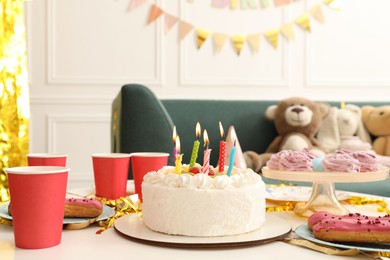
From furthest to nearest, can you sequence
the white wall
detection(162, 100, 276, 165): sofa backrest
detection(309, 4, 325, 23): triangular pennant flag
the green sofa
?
detection(309, 4, 325, 23): triangular pennant flag, the white wall, detection(162, 100, 276, 165): sofa backrest, the green sofa

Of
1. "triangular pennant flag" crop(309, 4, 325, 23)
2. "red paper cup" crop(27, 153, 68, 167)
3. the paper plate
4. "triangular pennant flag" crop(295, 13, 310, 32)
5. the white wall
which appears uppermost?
"triangular pennant flag" crop(309, 4, 325, 23)

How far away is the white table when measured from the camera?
2.34 ft

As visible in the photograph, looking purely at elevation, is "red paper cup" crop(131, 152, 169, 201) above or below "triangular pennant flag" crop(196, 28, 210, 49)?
below

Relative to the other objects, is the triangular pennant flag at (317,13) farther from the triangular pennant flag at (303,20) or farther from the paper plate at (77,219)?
the paper plate at (77,219)

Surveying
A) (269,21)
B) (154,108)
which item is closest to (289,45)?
(269,21)

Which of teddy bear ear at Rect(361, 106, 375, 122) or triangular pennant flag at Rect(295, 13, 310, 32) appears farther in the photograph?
triangular pennant flag at Rect(295, 13, 310, 32)

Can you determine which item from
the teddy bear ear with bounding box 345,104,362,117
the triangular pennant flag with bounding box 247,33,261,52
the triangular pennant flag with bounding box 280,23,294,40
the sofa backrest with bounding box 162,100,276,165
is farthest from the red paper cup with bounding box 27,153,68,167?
the triangular pennant flag with bounding box 280,23,294,40

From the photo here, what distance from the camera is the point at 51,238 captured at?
2.48 feet

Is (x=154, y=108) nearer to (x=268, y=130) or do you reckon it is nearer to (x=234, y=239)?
(x=268, y=130)

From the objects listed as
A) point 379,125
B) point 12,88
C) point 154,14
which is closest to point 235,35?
point 154,14

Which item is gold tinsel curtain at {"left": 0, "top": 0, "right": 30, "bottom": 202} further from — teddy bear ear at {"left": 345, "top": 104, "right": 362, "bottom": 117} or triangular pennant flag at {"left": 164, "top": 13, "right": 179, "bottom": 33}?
teddy bear ear at {"left": 345, "top": 104, "right": 362, "bottom": 117}

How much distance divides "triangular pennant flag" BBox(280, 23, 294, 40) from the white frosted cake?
3.11 metres

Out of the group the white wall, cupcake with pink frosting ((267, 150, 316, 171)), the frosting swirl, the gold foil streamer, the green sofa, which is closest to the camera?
the frosting swirl

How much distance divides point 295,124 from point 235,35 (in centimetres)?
114
